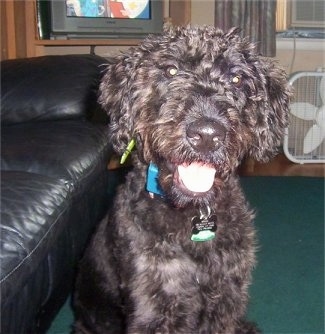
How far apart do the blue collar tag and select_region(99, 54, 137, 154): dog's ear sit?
12 cm

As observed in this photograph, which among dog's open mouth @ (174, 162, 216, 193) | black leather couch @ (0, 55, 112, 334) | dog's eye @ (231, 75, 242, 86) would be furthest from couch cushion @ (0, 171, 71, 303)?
dog's eye @ (231, 75, 242, 86)

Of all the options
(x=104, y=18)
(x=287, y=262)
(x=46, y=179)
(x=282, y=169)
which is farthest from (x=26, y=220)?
(x=282, y=169)

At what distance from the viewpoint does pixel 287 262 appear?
2662 millimetres

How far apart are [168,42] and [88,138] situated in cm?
61

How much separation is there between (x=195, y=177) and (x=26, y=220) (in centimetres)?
46

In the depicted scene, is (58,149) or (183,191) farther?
(58,149)

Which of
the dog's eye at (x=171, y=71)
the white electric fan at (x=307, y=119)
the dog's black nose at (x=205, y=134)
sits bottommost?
the white electric fan at (x=307, y=119)

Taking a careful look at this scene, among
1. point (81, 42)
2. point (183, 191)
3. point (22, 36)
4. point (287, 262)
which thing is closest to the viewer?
point (183, 191)

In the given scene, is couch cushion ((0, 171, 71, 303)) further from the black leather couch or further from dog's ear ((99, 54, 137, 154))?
dog's ear ((99, 54, 137, 154))

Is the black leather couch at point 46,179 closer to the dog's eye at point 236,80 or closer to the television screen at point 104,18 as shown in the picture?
the dog's eye at point 236,80

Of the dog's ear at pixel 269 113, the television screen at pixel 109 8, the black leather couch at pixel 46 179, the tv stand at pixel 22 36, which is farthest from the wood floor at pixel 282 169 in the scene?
the dog's ear at pixel 269 113

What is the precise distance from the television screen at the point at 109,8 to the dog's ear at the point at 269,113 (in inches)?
110

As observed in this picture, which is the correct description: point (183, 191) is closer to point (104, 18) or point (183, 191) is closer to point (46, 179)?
point (46, 179)

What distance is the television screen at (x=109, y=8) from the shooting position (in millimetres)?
4082
